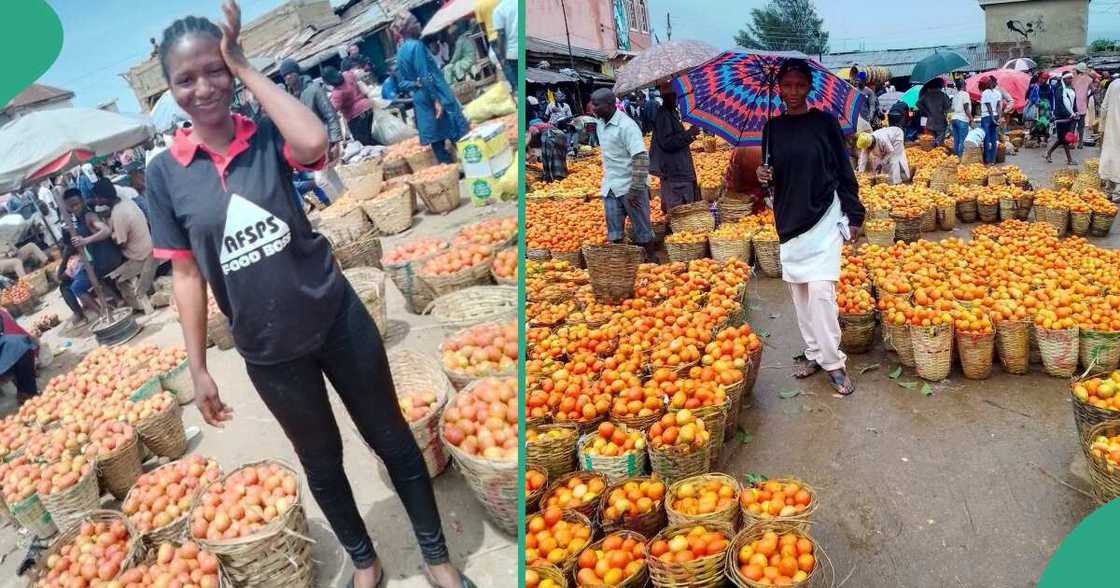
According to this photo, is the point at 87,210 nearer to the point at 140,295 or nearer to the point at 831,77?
the point at 140,295

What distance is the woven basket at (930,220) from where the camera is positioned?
812cm

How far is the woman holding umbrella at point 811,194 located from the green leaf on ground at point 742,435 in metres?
0.79

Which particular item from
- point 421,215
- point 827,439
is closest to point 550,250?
point 421,215

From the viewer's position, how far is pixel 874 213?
7891 mm

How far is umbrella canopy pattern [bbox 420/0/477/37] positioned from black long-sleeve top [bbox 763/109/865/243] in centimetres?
262

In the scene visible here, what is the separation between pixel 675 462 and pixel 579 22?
26634mm

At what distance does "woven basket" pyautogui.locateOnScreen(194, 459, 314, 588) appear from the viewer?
2.54 meters

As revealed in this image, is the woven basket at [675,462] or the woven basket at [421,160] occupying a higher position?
the woven basket at [421,160]

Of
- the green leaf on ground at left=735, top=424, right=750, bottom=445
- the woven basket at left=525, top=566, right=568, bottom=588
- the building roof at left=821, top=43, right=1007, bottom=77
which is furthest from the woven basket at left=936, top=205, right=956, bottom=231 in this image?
the building roof at left=821, top=43, right=1007, bottom=77

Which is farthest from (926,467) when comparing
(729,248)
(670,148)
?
(670,148)

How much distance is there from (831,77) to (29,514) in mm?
5097

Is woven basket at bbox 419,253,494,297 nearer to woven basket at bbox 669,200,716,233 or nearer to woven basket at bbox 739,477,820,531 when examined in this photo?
woven basket at bbox 739,477,820,531

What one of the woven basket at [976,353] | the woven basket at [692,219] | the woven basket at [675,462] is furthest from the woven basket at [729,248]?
the woven basket at [675,462]

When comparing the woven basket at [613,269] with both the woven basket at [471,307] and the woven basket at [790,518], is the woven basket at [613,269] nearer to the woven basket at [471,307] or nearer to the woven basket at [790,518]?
the woven basket at [471,307]
